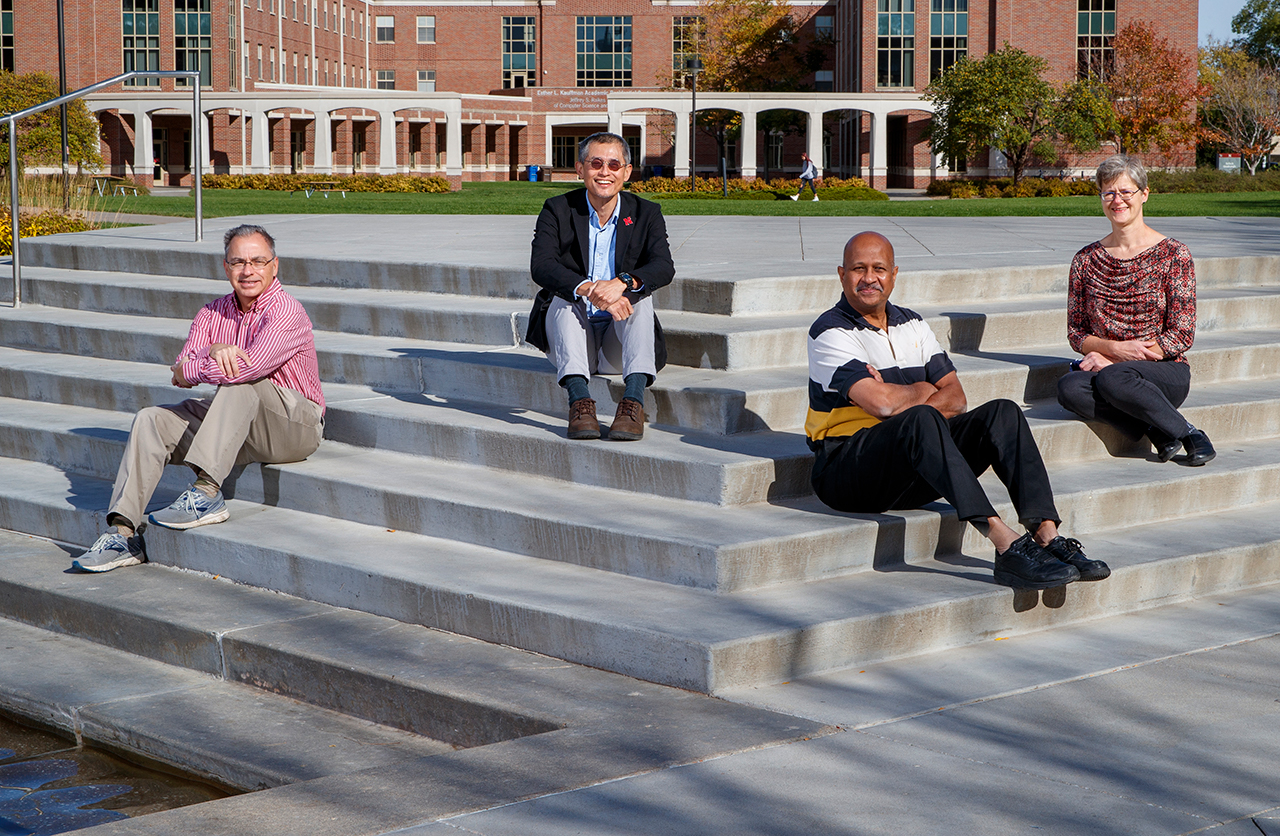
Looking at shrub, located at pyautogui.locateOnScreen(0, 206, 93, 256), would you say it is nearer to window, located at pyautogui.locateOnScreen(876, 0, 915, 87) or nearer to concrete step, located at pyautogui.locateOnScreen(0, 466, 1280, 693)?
concrete step, located at pyautogui.locateOnScreen(0, 466, 1280, 693)

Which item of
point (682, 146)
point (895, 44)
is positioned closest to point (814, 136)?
point (682, 146)

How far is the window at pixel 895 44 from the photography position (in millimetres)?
62625

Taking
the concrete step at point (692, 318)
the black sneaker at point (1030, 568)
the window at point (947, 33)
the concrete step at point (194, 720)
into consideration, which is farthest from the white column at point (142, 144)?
the black sneaker at point (1030, 568)

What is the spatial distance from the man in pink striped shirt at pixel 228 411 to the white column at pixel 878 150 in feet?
184

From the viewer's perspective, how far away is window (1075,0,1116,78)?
60500 mm

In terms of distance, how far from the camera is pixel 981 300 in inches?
318

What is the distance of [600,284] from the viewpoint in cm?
590

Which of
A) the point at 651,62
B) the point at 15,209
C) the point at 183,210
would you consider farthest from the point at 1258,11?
the point at 15,209

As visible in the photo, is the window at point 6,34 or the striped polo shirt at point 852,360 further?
the window at point 6,34

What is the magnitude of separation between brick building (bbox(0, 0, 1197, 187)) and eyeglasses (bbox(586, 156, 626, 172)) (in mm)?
49964

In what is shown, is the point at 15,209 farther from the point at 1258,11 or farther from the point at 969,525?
the point at 1258,11

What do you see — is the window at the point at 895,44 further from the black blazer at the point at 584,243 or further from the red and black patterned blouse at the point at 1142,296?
the black blazer at the point at 584,243

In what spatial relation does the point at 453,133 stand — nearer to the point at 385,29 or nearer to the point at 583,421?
the point at 385,29

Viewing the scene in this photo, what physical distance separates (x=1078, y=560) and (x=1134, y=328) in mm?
1990
